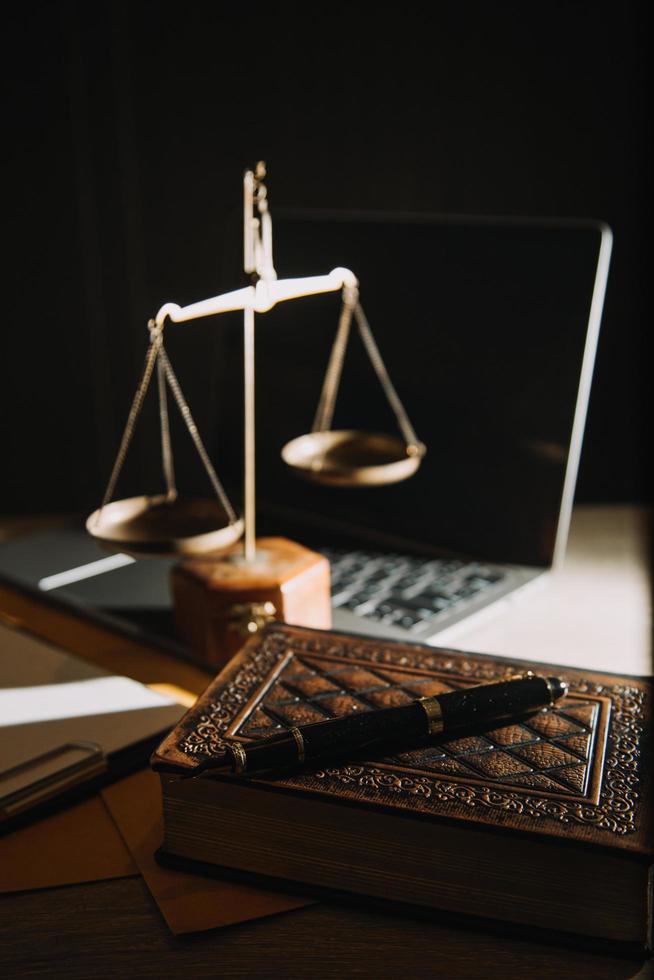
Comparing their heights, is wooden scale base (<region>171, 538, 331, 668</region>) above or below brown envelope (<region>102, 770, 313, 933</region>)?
above

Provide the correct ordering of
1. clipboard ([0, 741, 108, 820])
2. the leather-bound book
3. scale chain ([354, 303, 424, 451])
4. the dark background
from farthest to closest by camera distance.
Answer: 1. the dark background
2. scale chain ([354, 303, 424, 451])
3. clipboard ([0, 741, 108, 820])
4. the leather-bound book

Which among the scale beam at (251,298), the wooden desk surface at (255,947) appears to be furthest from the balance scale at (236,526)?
the wooden desk surface at (255,947)

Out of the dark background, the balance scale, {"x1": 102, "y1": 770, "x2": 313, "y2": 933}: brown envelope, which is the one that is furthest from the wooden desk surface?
the dark background

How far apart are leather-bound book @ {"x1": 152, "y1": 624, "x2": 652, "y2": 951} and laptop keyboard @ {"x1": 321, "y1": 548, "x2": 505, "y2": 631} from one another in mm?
318

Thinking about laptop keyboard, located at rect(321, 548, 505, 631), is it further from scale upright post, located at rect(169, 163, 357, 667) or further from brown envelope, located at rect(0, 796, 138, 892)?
brown envelope, located at rect(0, 796, 138, 892)

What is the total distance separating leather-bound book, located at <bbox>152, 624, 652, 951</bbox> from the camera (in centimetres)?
61

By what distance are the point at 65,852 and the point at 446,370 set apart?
77 centimetres

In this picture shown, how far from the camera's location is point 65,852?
728 millimetres

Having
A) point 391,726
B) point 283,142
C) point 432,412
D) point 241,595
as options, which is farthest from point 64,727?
point 283,142

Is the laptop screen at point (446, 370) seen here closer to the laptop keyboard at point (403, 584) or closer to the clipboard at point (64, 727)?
the laptop keyboard at point (403, 584)

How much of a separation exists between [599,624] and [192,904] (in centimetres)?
59

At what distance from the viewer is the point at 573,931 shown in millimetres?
628

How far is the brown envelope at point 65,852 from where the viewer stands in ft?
2.30

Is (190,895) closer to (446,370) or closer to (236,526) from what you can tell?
(236,526)
